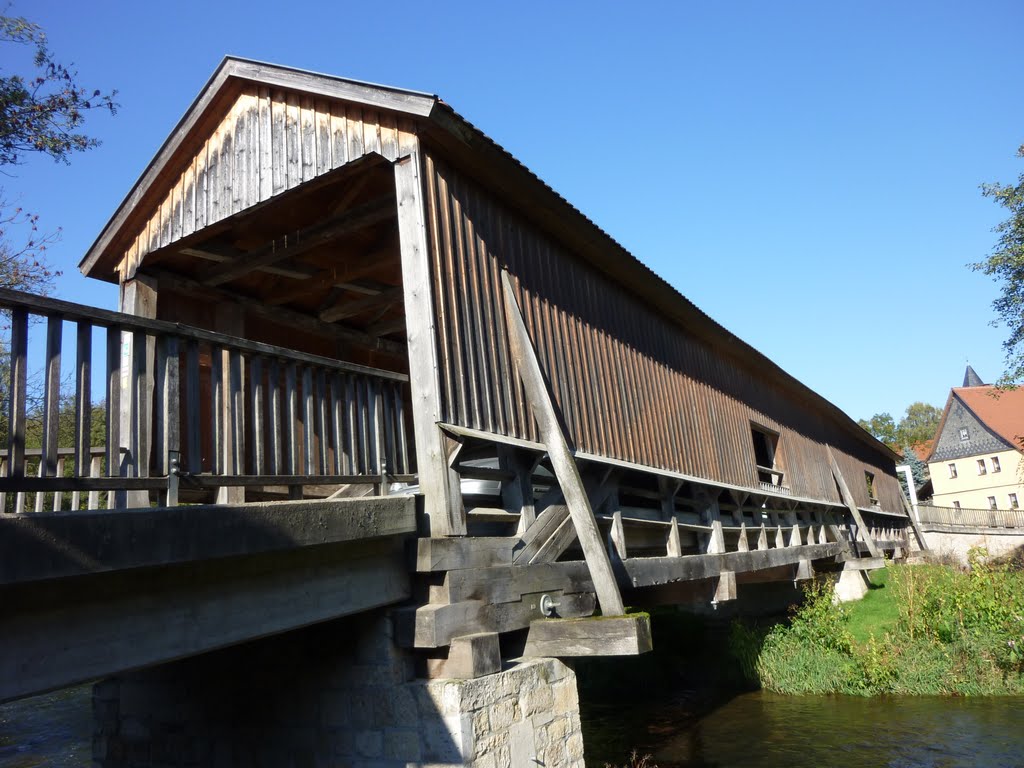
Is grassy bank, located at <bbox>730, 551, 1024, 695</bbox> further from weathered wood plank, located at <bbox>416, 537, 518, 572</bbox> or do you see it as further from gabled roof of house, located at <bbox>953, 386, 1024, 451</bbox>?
gabled roof of house, located at <bbox>953, 386, 1024, 451</bbox>

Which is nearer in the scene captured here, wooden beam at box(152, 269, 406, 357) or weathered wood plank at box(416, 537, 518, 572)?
weathered wood plank at box(416, 537, 518, 572)

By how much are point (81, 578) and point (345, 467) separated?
6.70 feet

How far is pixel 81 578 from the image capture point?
321 centimetres

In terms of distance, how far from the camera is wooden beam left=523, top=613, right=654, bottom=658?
204 inches

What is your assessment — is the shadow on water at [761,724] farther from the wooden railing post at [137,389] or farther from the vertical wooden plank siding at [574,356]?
the wooden railing post at [137,389]

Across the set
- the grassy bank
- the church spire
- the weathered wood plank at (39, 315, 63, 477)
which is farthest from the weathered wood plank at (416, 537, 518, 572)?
the church spire

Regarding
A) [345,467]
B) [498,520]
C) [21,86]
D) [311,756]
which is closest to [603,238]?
[498,520]

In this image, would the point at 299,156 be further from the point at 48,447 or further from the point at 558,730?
the point at 558,730

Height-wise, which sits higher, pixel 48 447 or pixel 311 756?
pixel 48 447

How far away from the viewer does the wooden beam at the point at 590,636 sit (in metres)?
5.18

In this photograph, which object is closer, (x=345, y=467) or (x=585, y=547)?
(x=345, y=467)

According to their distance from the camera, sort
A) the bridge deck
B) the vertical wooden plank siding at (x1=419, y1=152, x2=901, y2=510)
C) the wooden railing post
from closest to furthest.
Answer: the bridge deck
the wooden railing post
the vertical wooden plank siding at (x1=419, y1=152, x2=901, y2=510)

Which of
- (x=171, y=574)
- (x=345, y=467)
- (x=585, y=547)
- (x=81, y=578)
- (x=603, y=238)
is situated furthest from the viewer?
(x=603, y=238)

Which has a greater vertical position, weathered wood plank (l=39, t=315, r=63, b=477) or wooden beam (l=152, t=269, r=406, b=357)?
wooden beam (l=152, t=269, r=406, b=357)
